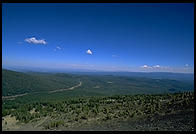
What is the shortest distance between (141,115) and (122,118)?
116cm

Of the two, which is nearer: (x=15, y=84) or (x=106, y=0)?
(x=106, y=0)

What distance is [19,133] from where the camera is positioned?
32.4ft

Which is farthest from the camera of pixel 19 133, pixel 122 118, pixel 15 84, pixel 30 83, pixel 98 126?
pixel 30 83

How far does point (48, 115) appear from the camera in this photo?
47.0 ft

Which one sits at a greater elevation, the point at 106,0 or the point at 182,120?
the point at 106,0

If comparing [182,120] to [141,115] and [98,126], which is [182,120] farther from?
[98,126]

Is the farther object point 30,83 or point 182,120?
point 30,83

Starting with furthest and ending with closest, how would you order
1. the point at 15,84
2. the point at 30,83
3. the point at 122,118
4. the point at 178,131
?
the point at 30,83 < the point at 15,84 < the point at 122,118 < the point at 178,131

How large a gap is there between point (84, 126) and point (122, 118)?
2362mm

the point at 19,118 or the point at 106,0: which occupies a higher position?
the point at 106,0

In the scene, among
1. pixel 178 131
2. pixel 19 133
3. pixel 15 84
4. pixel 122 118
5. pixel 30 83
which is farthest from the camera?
pixel 30 83

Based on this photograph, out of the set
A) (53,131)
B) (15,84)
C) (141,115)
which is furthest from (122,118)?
(15,84)

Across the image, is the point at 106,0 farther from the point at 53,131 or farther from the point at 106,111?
the point at 106,111

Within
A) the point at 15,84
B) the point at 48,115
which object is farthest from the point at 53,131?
the point at 15,84
